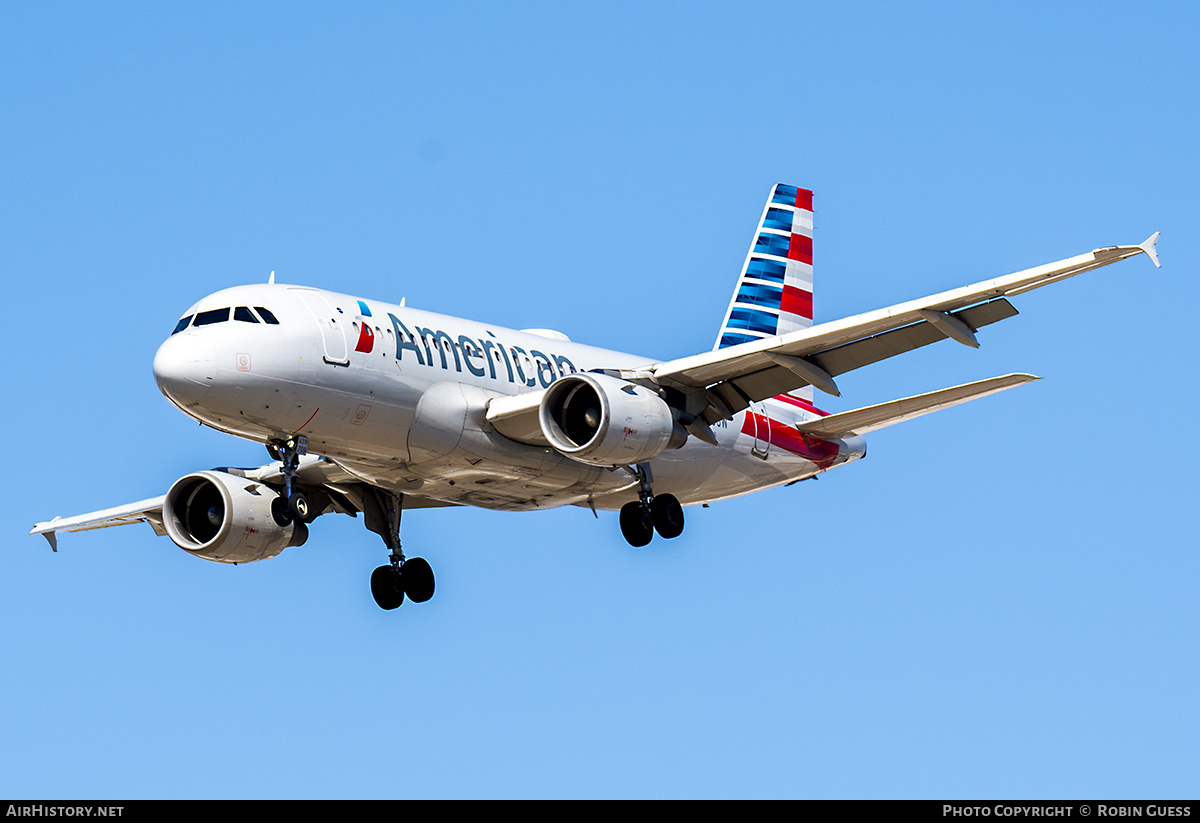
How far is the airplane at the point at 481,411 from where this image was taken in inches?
1144

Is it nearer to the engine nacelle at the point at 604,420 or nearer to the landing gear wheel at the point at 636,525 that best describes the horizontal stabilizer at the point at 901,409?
the landing gear wheel at the point at 636,525

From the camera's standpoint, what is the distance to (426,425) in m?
30.8

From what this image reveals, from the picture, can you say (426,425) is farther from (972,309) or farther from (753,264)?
(753,264)

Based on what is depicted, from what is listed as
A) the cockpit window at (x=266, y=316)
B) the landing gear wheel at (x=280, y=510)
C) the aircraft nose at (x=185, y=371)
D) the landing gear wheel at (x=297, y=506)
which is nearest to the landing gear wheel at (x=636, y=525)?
the landing gear wheel at (x=297, y=506)

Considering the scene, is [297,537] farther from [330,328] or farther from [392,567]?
[330,328]

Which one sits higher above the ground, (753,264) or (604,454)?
(753,264)

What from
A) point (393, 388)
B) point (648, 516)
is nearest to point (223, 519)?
point (393, 388)

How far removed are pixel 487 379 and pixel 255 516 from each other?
22.3 feet

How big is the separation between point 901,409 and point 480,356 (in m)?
9.35

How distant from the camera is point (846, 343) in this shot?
1252 inches

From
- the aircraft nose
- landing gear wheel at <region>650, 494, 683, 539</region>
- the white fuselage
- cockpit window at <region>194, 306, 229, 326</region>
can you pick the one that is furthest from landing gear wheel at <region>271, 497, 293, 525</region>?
landing gear wheel at <region>650, 494, 683, 539</region>

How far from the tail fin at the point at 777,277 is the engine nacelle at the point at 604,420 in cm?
889

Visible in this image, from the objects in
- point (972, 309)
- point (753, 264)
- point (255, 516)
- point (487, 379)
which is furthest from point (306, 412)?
point (753, 264)
